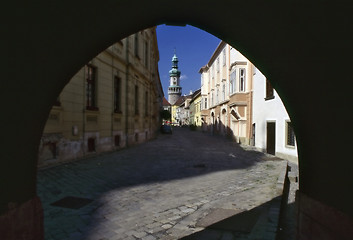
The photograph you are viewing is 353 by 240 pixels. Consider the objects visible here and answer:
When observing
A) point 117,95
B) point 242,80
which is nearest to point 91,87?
point 117,95

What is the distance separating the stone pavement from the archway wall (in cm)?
192

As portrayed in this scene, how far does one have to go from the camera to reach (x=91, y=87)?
11328 mm

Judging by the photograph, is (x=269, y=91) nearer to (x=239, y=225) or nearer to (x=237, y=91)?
(x=237, y=91)

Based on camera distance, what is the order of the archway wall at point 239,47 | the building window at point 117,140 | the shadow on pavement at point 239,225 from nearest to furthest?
1. the archway wall at point 239,47
2. the shadow on pavement at point 239,225
3. the building window at point 117,140

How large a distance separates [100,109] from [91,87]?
3.99 ft

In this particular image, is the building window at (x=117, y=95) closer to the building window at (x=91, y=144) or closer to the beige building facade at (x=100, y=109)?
the beige building facade at (x=100, y=109)

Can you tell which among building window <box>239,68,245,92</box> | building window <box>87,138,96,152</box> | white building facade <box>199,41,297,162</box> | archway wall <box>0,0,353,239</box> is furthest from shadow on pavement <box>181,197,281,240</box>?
building window <box>239,68,245,92</box>

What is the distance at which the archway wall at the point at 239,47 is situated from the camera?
5.67 feet

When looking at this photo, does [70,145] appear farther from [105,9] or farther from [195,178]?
[105,9]

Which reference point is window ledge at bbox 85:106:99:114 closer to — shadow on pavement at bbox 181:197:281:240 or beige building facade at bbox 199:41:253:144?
shadow on pavement at bbox 181:197:281:240

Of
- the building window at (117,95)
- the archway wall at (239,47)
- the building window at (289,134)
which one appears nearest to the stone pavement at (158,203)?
the archway wall at (239,47)

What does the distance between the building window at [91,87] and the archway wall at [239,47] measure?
9141mm

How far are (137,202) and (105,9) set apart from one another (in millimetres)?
3998

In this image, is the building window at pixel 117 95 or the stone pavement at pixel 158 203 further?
the building window at pixel 117 95
